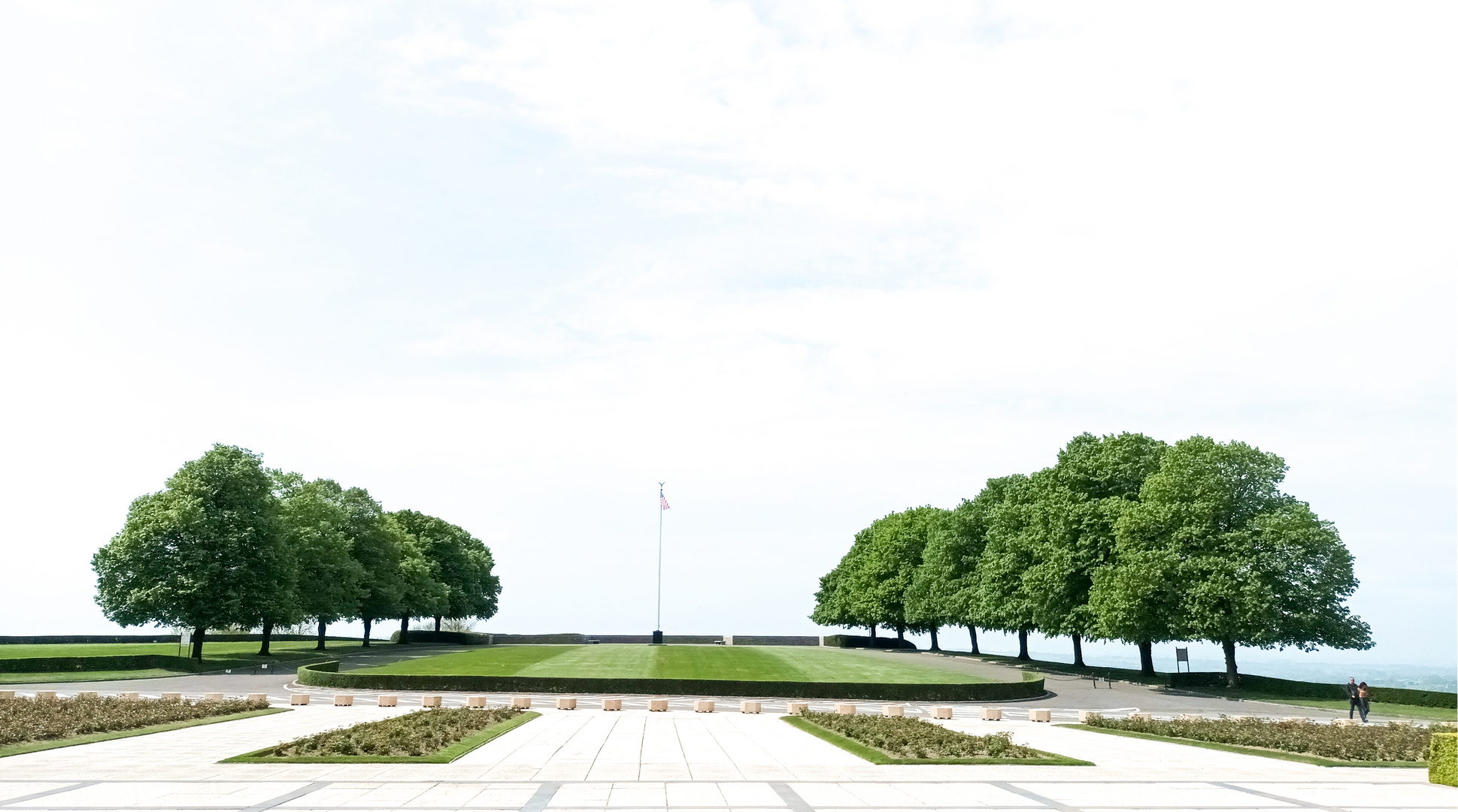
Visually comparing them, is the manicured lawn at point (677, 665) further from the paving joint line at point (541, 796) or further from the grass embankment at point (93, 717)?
the paving joint line at point (541, 796)

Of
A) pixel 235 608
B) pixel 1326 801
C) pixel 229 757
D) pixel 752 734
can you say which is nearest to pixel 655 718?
pixel 752 734

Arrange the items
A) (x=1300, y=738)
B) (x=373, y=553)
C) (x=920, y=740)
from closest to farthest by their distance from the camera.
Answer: (x=920, y=740)
(x=1300, y=738)
(x=373, y=553)

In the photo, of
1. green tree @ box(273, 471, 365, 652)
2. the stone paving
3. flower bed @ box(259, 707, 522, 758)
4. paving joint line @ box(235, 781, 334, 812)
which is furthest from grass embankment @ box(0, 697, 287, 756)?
green tree @ box(273, 471, 365, 652)

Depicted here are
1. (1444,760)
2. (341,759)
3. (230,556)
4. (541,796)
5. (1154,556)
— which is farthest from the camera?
(230,556)

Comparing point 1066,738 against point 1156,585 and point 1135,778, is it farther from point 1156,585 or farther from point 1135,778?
point 1156,585

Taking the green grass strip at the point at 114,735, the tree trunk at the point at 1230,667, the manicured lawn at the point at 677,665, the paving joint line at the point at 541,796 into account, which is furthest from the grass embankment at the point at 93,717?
the tree trunk at the point at 1230,667

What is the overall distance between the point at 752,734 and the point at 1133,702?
28.3 metres

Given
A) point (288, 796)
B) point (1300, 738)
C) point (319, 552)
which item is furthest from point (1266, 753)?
point (319, 552)

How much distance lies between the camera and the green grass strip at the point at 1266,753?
3109 centimetres

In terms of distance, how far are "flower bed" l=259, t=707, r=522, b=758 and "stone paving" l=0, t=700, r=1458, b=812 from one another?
134 cm

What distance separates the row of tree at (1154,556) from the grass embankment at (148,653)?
56.3m

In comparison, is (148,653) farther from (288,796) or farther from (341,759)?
(288,796)

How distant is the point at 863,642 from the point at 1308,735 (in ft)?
323

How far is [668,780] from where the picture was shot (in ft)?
82.2
